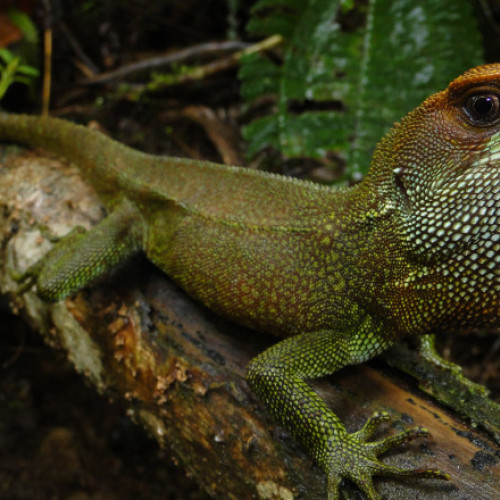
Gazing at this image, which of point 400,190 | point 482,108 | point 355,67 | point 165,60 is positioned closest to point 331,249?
point 400,190

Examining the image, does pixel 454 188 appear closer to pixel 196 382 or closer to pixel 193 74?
pixel 196 382

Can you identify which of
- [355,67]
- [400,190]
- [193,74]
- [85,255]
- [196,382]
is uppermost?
[355,67]

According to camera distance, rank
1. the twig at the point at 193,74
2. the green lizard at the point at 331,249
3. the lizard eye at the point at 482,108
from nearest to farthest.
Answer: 1. the lizard eye at the point at 482,108
2. the green lizard at the point at 331,249
3. the twig at the point at 193,74

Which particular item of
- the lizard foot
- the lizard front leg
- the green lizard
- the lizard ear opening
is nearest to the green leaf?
the green lizard

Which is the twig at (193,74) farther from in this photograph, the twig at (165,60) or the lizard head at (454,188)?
the lizard head at (454,188)

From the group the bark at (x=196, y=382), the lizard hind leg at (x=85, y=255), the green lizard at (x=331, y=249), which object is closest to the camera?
the green lizard at (x=331, y=249)

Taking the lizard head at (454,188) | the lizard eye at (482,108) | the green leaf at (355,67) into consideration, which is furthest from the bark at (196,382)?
the green leaf at (355,67)

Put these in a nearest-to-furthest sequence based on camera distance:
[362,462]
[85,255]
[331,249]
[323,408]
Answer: [362,462]
[323,408]
[331,249]
[85,255]
